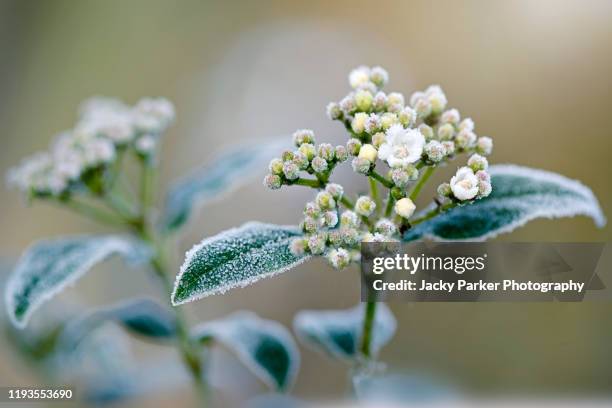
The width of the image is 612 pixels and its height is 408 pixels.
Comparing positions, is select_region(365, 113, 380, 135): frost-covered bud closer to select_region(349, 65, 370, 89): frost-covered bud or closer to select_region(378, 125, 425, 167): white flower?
select_region(378, 125, 425, 167): white flower

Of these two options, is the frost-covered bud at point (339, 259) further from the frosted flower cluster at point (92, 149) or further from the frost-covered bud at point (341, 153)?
the frosted flower cluster at point (92, 149)

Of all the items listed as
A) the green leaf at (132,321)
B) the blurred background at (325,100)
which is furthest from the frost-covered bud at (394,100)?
the blurred background at (325,100)

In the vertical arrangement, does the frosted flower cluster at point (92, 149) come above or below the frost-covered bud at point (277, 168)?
above

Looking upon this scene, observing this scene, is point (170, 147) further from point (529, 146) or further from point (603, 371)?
point (603, 371)

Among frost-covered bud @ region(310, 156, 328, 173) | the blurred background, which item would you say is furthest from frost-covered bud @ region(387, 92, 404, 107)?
the blurred background

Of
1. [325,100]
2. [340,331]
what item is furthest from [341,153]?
[325,100]
